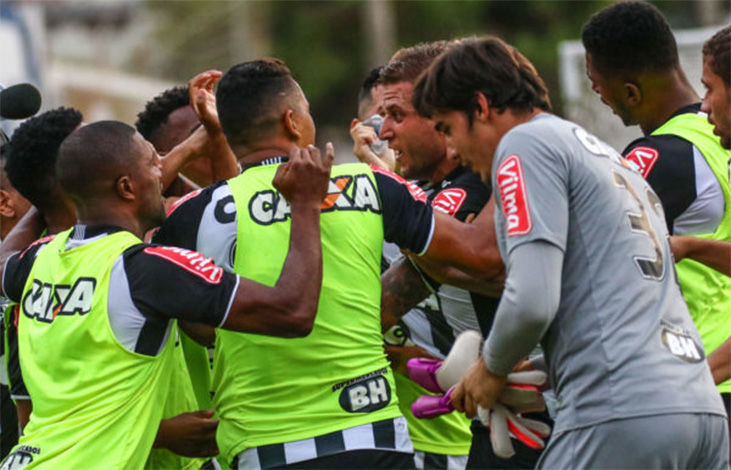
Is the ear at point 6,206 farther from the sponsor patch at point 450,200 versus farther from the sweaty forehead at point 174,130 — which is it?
the sponsor patch at point 450,200

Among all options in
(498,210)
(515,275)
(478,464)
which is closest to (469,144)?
(498,210)

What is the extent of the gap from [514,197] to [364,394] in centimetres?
108

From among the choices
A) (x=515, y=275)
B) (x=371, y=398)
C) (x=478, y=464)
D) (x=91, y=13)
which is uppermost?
(x=515, y=275)

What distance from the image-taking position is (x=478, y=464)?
5293 millimetres

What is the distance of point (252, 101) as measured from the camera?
15.6ft

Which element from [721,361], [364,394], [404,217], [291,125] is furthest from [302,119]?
[721,361]

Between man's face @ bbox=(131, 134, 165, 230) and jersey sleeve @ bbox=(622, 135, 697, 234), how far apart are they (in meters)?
1.88

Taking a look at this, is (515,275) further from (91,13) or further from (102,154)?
(91,13)

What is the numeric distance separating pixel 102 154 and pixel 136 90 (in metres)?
34.5

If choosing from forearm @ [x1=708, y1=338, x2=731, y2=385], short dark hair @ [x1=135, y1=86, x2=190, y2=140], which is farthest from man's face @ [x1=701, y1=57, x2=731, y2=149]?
short dark hair @ [x1=135, y1=86, x2=190, y2=140]

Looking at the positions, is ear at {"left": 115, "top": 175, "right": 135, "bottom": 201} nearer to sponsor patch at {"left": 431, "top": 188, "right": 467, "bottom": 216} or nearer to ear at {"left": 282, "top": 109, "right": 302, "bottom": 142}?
ear at {"left": 282, "top": 109, "right": 302, "bottom": 142}

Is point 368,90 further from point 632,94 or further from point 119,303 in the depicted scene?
point 119,303

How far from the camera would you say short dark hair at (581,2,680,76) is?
5.25 meters

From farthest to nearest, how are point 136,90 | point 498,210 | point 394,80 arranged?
point 136,90
point 394,80
point 498,210
